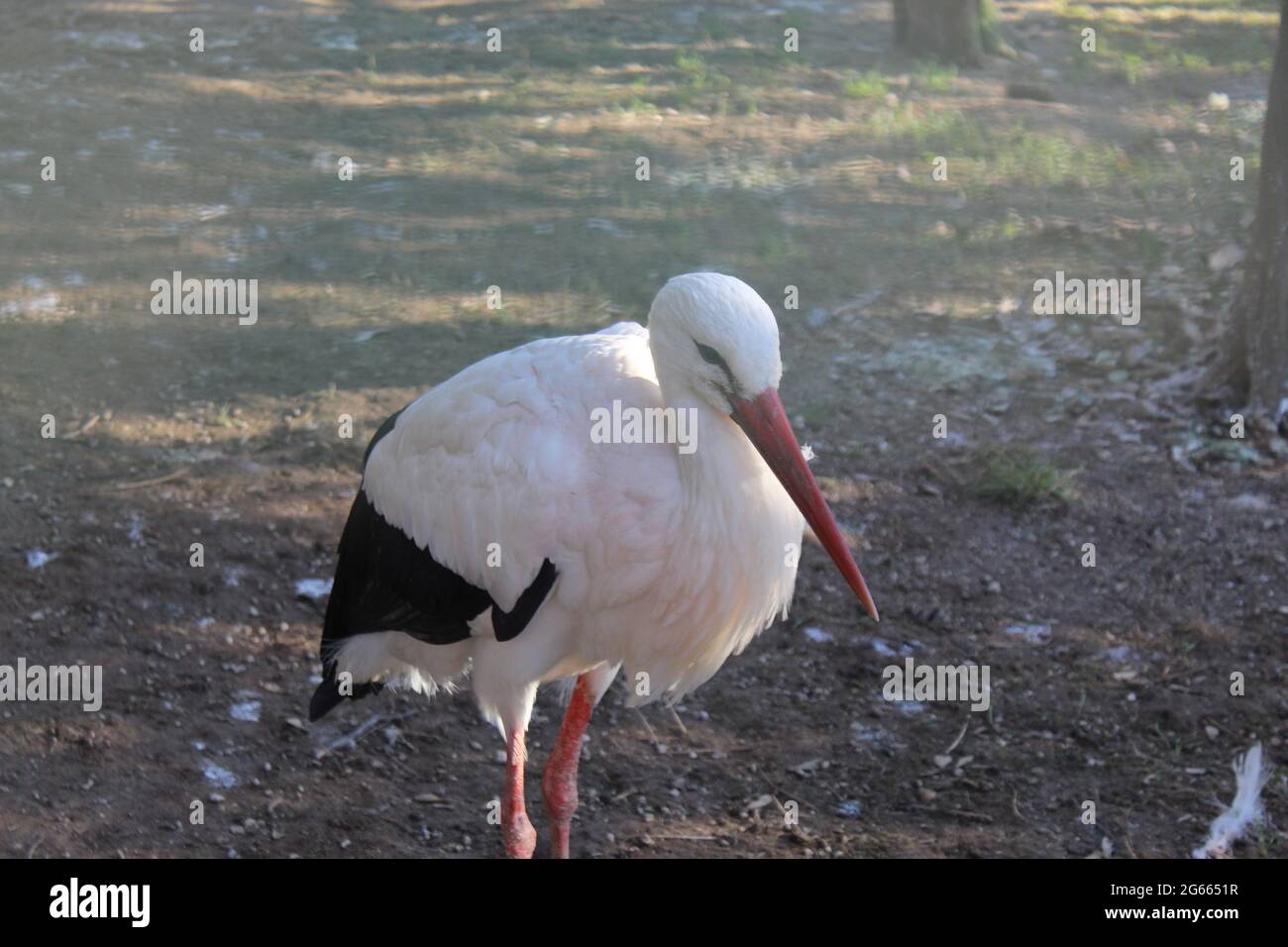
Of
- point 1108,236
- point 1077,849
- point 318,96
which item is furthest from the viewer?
point 318,96

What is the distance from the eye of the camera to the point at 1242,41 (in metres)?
10.7

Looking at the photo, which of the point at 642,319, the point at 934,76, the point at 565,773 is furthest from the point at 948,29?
the point at 565,773

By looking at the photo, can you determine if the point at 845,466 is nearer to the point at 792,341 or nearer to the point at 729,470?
the point at 792,341

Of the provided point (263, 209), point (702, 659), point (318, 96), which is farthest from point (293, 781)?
point (318, 96)

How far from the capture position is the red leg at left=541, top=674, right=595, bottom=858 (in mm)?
3982

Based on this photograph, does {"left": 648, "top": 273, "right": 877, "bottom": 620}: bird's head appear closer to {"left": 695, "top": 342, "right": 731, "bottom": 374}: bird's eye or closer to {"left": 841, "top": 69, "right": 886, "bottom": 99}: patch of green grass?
{"left": 695, "top": 342, "right": 731, "bottom": 374}: bird's eye

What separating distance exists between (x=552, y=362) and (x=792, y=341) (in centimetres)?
339

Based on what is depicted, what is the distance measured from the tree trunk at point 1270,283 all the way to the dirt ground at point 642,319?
0.67 ft

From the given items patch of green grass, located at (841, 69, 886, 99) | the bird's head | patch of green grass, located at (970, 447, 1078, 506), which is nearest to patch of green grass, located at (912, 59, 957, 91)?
patch of green grass, located at (841, 69, 886, 99)

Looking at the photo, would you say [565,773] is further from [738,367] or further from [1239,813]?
[1239,813]

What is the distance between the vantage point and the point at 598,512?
330 cm

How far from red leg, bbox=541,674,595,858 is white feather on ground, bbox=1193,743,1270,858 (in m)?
1.69

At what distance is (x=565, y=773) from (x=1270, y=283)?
3.54 meters

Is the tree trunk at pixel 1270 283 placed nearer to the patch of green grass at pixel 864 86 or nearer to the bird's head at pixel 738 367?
the bird's head at pixel 738 367
